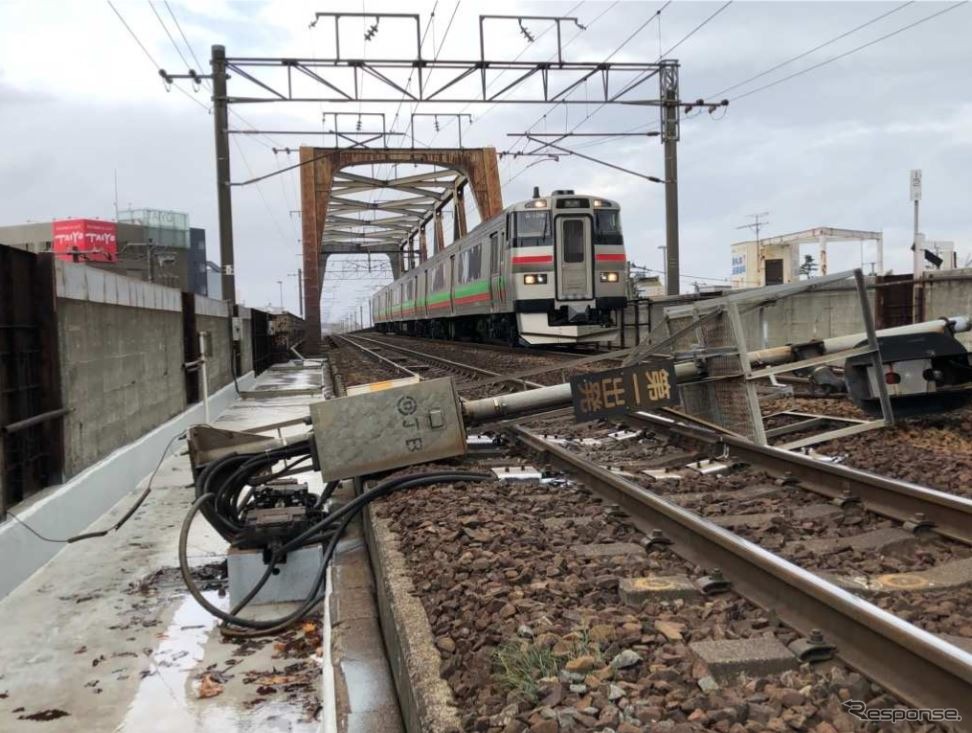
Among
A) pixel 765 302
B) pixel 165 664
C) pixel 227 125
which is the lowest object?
pixel 165 664

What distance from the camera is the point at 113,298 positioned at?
8.15 meters

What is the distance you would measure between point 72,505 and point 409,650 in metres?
4.49

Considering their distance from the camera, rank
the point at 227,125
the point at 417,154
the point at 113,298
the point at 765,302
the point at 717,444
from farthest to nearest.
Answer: the point at 417,154 < the point at 227,125 < the point at 113,298 < the point at 765,302 < the point at 717,444

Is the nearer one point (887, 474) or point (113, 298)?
point (887, 474)

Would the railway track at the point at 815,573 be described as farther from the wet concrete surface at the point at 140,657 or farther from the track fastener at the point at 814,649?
the wet concrete surface at the point at 140,657

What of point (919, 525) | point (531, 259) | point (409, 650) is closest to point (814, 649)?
point (409, 650)

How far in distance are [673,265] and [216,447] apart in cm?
1682

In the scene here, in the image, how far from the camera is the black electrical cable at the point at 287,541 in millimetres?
4664

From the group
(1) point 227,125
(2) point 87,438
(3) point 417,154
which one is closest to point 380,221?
(3) point 417,154

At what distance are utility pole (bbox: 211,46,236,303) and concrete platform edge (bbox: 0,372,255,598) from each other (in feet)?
35.7

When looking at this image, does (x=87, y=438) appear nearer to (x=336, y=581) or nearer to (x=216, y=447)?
(x=216, y=447)

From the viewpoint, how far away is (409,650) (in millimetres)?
3033

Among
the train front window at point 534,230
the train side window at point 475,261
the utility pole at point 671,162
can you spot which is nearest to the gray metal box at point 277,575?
the train front window at point 534,230

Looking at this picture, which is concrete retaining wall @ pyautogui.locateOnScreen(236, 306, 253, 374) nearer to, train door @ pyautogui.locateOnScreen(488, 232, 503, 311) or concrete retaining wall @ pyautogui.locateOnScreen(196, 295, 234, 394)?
concrete retaining wall @ pyautogui.locateOnScreen(196, 295, 234, 394)
